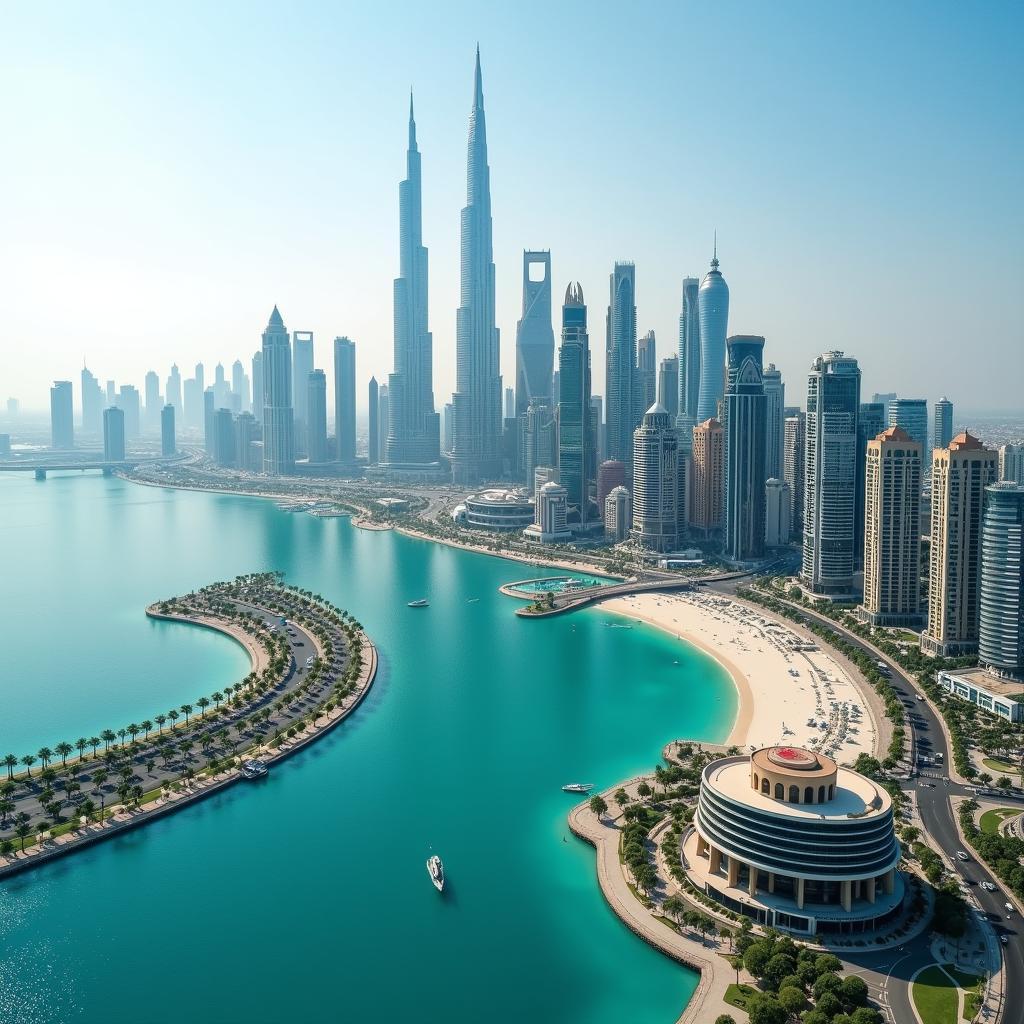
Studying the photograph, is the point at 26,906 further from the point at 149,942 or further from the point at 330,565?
the point at 330,565

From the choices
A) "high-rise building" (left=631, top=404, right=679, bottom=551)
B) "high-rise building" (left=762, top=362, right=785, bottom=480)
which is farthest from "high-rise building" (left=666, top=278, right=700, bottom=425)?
"high-rise building" (left=631, top=404, right=679, bottom=551)

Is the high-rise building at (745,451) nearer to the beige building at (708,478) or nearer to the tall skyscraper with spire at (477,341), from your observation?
the beige building at (708,478)

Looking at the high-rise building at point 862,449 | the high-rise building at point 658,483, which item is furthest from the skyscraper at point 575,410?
the high-rise building at point 862,449

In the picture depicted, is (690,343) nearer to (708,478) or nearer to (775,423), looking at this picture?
(775,423)

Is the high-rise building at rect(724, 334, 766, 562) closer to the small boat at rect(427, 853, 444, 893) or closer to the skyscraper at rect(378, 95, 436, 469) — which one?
the small boat at rect(427, 853, 444, 893)

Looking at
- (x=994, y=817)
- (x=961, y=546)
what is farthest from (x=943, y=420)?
(x=994, y=817)
